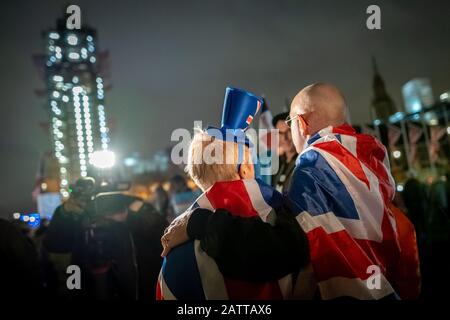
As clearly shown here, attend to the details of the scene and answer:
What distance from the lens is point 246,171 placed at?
181 centimetres

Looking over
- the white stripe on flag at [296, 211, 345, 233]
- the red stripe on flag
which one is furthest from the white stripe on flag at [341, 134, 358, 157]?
the red stripe on flag

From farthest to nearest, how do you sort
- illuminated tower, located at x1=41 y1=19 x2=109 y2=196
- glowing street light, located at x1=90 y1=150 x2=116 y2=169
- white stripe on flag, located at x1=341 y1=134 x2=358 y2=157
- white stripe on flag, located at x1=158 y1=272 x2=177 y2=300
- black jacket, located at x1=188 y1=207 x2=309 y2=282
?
illuminated tower, located at x1=41 y1=19 x2=109 y2=196 < glowing street light, located at x1=90 y1=150 x2=116 y2=169 < white stripe on flag, located at x1=341 y1=134 x2=358 y2=157 < white stripe on flag, located at x1=158 y1=272 x2=177 y2=300 < black jacket, located at x1=188 y1=207 x2=309 y2=282

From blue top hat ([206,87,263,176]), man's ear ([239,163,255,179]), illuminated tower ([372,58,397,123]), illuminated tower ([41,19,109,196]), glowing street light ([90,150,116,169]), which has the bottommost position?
man's ear ([239,163,255,179])

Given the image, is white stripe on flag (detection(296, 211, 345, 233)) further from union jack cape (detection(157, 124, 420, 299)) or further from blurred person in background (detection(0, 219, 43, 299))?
blurred person in background (detection(0, 219, 43, 299))

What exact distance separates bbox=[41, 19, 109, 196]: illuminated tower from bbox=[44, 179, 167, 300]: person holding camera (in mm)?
27956

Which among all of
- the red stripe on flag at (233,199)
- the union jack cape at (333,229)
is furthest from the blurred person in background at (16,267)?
the red stripe on flag at (233,199)

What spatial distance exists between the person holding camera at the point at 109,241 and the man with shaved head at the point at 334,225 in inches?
73.7

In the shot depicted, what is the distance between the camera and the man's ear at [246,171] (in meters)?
1.79

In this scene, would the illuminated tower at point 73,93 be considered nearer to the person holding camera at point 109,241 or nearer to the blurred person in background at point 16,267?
the person holding camera at point 109,241

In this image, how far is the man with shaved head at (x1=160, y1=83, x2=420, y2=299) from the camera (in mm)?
1526

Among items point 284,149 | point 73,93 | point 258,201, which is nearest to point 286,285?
point 258,201

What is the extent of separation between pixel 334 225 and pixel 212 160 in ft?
2.32

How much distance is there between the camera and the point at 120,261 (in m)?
3.56
